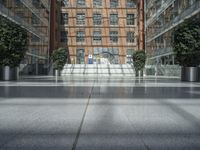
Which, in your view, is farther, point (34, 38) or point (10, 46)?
point (34, 38)

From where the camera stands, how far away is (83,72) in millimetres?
57125

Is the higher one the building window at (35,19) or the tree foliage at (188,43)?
the building window at (35,19)

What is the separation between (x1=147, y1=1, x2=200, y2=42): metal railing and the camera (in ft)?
114

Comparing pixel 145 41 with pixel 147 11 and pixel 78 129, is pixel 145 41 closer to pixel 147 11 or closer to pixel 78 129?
pixel 147 11

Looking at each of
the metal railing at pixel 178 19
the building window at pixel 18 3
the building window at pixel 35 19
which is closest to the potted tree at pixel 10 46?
the metal railing at pixel 178 19

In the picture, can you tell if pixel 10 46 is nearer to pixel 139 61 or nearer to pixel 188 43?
pixel 188 43

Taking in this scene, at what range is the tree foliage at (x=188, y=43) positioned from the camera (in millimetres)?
23469

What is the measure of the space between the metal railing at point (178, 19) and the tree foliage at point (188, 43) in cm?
1058

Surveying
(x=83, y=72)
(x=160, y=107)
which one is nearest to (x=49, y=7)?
(x=83, y=72)

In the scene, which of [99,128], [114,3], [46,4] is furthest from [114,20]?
[99,128]

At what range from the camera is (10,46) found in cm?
2373

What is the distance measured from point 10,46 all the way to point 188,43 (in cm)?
1146

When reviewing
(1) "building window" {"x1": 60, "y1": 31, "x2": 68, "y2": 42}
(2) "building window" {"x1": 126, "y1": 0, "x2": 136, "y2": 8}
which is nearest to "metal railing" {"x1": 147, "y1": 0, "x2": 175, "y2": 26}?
(2) "building window" {"x1": 126, "y1": 0, "x2": 136, "y2": 8}

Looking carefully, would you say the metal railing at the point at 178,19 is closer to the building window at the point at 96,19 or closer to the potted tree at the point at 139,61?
the potted tree at the point at 139,61
